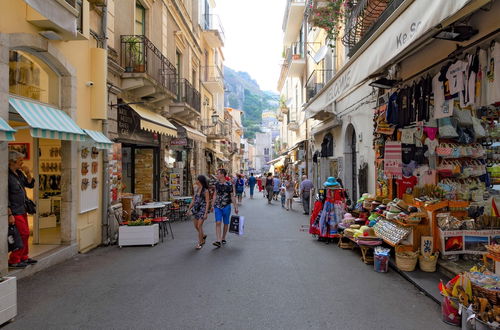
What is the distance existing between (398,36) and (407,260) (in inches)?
137

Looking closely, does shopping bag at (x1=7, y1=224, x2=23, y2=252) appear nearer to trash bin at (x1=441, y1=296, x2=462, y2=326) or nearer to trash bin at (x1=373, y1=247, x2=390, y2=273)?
trash bin at (x1=373, y1=247, x2=390, y2=273)

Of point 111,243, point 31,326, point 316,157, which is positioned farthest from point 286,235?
point 316,157

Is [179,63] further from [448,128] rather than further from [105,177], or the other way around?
[448,128]

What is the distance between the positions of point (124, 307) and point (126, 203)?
6.03m

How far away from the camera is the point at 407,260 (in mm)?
5785

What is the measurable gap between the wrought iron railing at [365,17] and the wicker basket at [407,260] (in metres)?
5.02

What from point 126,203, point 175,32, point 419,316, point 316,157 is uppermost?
point 175,32

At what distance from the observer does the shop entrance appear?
13672 mm

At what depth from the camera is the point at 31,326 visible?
3.95m

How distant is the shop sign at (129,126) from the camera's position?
1044cm

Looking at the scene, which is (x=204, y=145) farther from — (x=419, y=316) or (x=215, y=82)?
(x=419, y=316)

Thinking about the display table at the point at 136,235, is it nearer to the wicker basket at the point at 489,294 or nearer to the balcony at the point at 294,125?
the wicker basket at the point at 489,294

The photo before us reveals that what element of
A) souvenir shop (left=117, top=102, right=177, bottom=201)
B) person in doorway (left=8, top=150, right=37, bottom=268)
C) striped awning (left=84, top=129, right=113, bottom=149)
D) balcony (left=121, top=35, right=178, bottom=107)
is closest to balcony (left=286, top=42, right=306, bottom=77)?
souvenir shop (left=117, top=102, right=177, bottom=201)

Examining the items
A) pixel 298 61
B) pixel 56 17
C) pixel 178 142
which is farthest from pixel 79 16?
pixel 298 61
